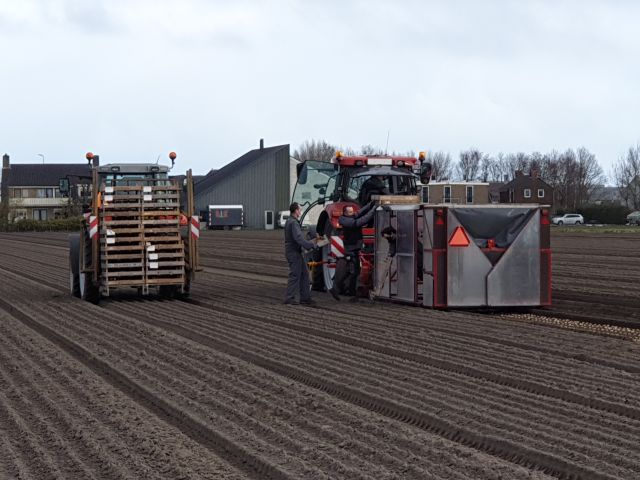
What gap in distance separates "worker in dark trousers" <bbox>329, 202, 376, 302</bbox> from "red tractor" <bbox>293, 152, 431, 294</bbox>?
0.29 metres

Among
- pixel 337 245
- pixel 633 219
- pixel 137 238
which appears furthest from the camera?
pixel 633 219

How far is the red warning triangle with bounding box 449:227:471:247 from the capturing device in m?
14.4

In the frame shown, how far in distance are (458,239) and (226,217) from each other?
6909 centimetres

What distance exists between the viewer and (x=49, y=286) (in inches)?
829

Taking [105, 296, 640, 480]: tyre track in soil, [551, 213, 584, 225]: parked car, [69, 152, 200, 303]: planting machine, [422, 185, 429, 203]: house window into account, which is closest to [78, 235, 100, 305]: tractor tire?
[69, 152, 200, 303]: planting machine

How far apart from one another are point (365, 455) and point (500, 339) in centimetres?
552

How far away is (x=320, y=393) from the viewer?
27.1 feet

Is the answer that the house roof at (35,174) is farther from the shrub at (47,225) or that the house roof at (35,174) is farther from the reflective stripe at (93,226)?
the reflective stripe at (93,226)

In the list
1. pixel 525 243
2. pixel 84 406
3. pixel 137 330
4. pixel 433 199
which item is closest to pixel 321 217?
pixel 433 199

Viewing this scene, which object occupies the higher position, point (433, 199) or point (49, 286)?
point (433, 199)

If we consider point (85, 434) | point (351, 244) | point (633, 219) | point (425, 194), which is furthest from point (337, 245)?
point (633, 219)

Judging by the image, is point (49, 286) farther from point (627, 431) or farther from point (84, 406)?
point (627, 431)

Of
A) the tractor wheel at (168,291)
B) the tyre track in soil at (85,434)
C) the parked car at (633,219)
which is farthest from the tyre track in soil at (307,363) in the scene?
the parked car at (633,219)

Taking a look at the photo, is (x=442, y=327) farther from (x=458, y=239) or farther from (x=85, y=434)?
(x=85, y=434)
